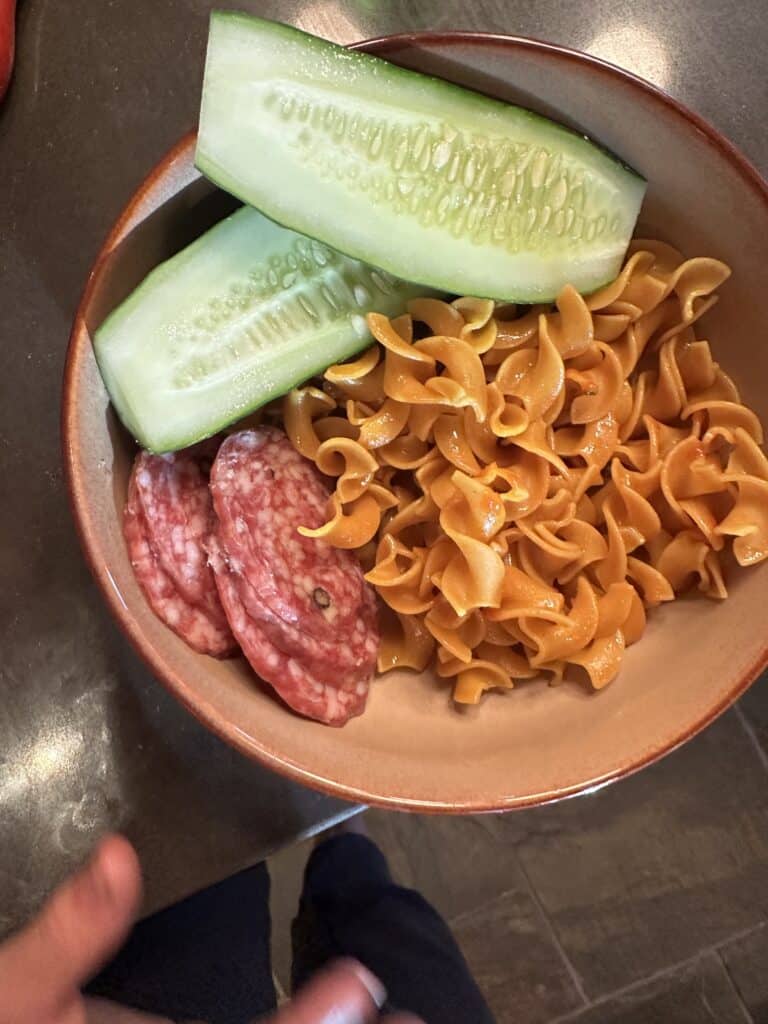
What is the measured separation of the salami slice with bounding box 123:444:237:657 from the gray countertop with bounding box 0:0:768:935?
0.28 meters

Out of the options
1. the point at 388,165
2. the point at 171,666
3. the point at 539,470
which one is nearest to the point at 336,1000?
the point at 171,666

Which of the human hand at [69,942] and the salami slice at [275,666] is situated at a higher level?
the salami slice at [275,666]

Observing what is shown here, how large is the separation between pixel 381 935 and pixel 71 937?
1.42 metres

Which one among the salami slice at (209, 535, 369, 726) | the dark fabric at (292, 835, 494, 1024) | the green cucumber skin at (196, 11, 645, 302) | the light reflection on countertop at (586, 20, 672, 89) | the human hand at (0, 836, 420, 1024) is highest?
the light reflection on countertop at (586, 20, 672, 89)

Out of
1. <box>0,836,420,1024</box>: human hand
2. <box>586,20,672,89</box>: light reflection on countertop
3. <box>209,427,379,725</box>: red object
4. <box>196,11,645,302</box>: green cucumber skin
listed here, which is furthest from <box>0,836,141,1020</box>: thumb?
<box>586,20,672,89</box>: light reflection on countertop

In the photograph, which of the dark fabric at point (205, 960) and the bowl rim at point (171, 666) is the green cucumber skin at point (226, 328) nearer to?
the bowl rim at point (171, 666)

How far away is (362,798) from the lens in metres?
1.18

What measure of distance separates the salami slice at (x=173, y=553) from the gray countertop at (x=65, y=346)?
0.28 m

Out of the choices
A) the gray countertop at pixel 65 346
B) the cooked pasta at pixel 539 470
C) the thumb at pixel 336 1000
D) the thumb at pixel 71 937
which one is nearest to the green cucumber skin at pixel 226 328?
the cooked pasta at pixel 539 470

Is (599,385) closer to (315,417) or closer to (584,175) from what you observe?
(584,175)

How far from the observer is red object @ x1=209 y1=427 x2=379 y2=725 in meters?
1.23

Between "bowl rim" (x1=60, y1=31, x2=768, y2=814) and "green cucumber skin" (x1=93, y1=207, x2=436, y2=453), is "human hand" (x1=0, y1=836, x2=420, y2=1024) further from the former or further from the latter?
"green cucumber skin" (x1=93, y1=207, x2=436, y2=453)

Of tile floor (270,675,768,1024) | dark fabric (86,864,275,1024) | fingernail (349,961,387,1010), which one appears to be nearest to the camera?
fingernail (349,961,387,1010)

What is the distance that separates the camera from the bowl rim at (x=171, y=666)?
3.81ft
